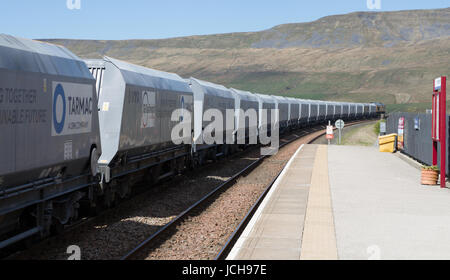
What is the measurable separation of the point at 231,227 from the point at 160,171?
6.44 m

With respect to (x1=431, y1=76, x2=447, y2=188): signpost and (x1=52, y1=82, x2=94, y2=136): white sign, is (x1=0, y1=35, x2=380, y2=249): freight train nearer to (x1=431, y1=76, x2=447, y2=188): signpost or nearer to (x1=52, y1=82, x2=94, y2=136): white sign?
(x1=52, y1=82, x2=94, y2=136): white sign

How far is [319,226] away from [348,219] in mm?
1102

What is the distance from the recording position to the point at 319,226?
12539 mm

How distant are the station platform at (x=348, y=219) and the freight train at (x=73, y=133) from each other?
3.55m

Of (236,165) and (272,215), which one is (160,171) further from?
(236,165)

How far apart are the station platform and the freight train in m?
3.55

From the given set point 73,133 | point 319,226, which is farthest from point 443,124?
point 73,133

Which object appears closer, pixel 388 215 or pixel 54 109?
pixel 54 109

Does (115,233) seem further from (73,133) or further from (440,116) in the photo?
(440,116)

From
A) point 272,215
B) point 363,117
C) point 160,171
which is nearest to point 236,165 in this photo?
point 160,171

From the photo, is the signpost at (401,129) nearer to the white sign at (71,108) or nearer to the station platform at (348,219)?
the station platform at (348,219)

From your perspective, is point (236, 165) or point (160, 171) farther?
point (236, 165)

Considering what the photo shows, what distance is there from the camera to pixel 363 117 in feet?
320
